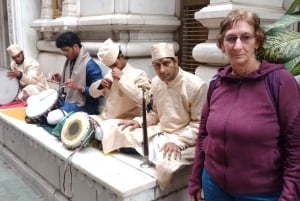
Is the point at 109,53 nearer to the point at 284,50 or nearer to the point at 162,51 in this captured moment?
the point at 162,51

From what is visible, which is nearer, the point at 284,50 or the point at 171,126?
the point at 284,50

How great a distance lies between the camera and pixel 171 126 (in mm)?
2334

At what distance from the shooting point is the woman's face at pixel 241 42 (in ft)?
4.50

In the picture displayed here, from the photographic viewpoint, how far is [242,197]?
1.43 meters

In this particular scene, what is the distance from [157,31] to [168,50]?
1.68 m

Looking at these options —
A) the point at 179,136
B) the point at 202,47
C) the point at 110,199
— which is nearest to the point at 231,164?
the point at 179,136

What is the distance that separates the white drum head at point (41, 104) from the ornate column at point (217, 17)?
1.53 metres

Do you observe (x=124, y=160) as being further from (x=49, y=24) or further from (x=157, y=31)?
(x=49, y=24)

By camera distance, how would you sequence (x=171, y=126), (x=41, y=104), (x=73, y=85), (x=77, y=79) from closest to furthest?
1. (x=171, y=126)
2. (x=73, y=85)
3. (x=77, y=79)
4. (x=41, y=104)

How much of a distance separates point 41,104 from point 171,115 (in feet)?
5.47

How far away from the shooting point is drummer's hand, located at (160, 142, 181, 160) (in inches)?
83.0

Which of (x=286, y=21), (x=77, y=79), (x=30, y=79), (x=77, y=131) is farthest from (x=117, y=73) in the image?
(x=30, y=79)

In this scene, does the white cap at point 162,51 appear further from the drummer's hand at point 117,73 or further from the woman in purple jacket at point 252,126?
the woman in purple jacket at point 252,126

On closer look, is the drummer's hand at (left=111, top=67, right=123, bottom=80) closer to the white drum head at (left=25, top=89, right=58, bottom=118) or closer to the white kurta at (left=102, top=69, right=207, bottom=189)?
the white kurta at (left=102, top=69, right=207, bottom=189)
